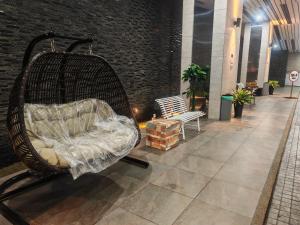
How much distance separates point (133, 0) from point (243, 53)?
9.00m

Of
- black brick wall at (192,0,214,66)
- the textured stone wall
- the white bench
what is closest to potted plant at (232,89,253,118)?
black brick wall at (192,0,214,66)

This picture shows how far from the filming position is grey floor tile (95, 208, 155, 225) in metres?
2.09

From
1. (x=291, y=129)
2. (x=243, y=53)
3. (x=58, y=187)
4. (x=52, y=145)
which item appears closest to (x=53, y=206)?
(x=58, y=187)

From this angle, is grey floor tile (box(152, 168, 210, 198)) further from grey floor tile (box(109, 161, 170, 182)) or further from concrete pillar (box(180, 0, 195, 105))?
concrete pillar (box(180, 0, 195, 105))

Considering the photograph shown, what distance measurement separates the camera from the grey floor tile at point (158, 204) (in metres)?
2.18

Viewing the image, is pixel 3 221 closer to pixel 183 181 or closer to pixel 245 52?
pixel 183 181

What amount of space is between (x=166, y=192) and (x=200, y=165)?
91cm

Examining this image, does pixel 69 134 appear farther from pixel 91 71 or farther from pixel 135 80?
pixel 135 80

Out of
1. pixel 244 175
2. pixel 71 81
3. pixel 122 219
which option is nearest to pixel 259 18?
pixel 244 175

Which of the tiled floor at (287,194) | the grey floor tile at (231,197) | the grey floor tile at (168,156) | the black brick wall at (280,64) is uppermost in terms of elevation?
the black brick wall at (280,64)

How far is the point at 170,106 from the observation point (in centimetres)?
464

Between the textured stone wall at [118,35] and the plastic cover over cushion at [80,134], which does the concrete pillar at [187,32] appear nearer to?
the textured stone wall at [118,35]

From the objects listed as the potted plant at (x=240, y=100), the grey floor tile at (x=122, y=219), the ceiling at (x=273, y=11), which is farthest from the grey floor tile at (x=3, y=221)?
the ceiling at (x=273, y=11)

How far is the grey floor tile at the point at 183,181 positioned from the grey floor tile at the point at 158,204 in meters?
0.11
